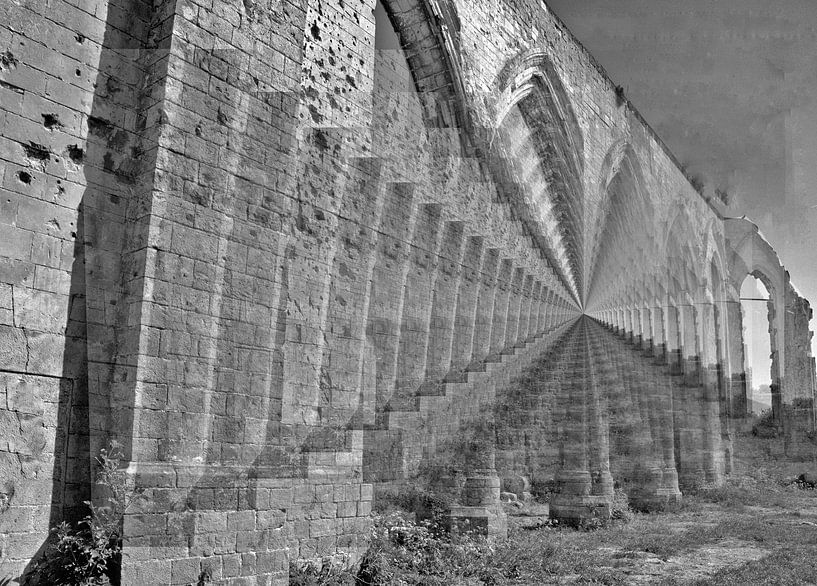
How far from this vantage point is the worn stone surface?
477 centimetres

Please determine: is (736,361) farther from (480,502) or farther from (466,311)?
(480,502)

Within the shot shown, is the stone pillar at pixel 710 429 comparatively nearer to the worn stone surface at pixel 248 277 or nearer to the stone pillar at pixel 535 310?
the stone pillar at pixel 535 310

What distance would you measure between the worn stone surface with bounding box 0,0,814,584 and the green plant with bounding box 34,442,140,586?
9cm

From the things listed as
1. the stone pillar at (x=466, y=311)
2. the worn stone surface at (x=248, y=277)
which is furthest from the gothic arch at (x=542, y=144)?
the stone pillar at (x=466, y=311)

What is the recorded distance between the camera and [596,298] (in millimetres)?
21516

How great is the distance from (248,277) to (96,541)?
217 cm

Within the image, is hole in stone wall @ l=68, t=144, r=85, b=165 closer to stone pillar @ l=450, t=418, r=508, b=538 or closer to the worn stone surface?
the worn stone surface

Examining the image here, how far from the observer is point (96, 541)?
4.55 m

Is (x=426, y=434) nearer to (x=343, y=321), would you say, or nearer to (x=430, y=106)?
(x=343, y=321)

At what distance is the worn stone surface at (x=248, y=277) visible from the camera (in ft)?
15.7

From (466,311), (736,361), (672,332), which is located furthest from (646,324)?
(466,311)

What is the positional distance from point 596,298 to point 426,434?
13424 mm

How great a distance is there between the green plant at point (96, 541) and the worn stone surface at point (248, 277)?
0.31 ft

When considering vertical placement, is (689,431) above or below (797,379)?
below
